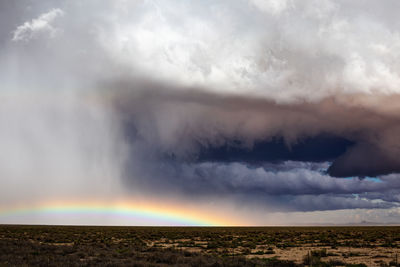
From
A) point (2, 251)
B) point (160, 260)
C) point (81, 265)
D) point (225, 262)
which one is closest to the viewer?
point (81, 265)

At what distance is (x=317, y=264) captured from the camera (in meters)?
25.6

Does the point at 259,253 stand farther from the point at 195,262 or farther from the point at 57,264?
the point at 57,264

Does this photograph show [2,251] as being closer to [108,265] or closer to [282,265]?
[108,265]

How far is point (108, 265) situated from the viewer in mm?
23109

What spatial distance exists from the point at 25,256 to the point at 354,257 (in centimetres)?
2935

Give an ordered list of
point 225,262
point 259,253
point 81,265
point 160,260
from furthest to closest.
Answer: point 259,253
point 160,260
point 225,262
point 81,265

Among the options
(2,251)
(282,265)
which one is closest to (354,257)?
(282,265)

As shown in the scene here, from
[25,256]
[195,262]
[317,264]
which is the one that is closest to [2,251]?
[25,256]

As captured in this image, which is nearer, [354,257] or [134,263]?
[134,263]

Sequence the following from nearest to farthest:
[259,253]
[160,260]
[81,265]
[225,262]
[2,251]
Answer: [81,265] → [225,262] → [160,260] → [2,251] → [259,253]

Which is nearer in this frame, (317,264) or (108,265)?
(108,265)

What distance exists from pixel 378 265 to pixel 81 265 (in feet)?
72.5

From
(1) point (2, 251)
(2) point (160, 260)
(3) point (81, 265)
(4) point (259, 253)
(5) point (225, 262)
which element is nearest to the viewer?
(3) point (81, 265)

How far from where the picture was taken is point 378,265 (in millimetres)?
25766
